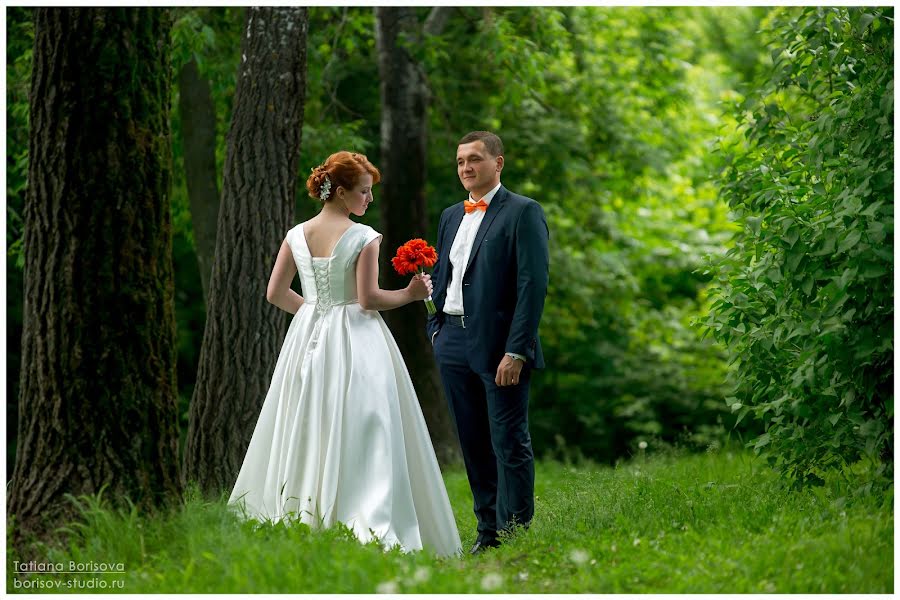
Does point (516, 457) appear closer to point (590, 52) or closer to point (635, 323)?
point (590, 52)

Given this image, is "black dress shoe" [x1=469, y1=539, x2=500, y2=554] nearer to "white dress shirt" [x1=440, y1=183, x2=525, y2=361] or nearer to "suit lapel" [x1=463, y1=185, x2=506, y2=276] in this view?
"white dress shirt" [x1=440, y1=183, x2=525, y2=361]

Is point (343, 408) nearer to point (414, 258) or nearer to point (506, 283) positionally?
point (414, 258)

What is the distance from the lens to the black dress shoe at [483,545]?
5519mm

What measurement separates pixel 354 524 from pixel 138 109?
2.32 m

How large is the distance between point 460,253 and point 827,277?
201 cm

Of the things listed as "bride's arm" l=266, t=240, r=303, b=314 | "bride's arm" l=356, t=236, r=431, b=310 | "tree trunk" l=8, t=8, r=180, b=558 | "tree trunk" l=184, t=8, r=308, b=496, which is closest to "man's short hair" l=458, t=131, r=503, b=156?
"bride's arm" l=356, t=236, r=431, b=310

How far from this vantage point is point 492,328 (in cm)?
541

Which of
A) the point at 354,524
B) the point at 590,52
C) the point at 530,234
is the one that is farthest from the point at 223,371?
the point at 590,52

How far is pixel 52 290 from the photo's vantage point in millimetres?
4512

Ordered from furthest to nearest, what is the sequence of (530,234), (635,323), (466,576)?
(635,323) < (530,234) < (466,576)

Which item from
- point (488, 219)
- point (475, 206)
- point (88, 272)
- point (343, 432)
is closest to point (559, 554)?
point (343, 432)

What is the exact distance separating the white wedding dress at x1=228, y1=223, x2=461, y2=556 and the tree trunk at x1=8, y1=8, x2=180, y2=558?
0.90 meters

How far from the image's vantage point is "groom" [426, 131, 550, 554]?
5.32m

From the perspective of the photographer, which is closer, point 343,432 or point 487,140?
point 343,432
